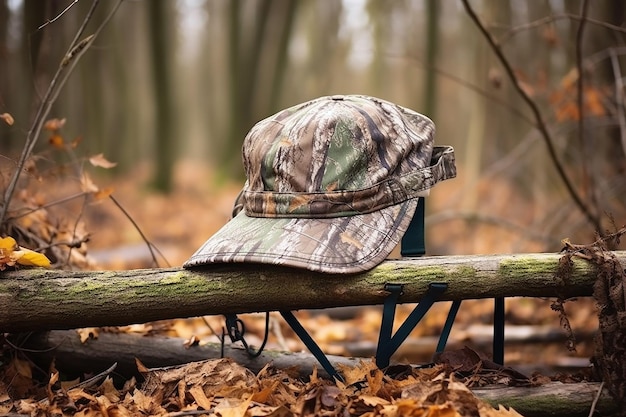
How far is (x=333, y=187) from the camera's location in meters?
2.78

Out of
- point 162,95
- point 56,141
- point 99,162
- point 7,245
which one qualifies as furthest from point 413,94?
point 7,245

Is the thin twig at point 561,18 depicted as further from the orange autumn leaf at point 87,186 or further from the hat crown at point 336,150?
the orange autumn leaf at point 87,186

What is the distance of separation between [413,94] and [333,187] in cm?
1702

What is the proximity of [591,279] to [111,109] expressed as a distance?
23.1 metres

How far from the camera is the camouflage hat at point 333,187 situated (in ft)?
8.66

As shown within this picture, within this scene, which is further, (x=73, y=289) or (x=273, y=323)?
(x=273, y=323)

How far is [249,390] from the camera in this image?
105 inches

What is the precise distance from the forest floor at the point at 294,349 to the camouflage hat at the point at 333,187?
1.71 ft

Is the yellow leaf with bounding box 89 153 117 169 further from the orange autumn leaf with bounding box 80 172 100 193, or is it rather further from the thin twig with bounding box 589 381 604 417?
the thin twig with bounding box 589 381 604 417

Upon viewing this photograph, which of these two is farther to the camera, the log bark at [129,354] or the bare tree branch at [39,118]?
the bare tree branch at [39,118]

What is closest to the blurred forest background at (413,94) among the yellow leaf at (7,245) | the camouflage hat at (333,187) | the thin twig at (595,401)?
the yellow leaf at (7,245)

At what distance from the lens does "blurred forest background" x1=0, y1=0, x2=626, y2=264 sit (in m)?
5.83

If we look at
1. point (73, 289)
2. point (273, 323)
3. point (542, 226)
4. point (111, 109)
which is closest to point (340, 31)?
point (111, 109)

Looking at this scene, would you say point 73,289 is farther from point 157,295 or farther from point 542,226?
point 542,226
